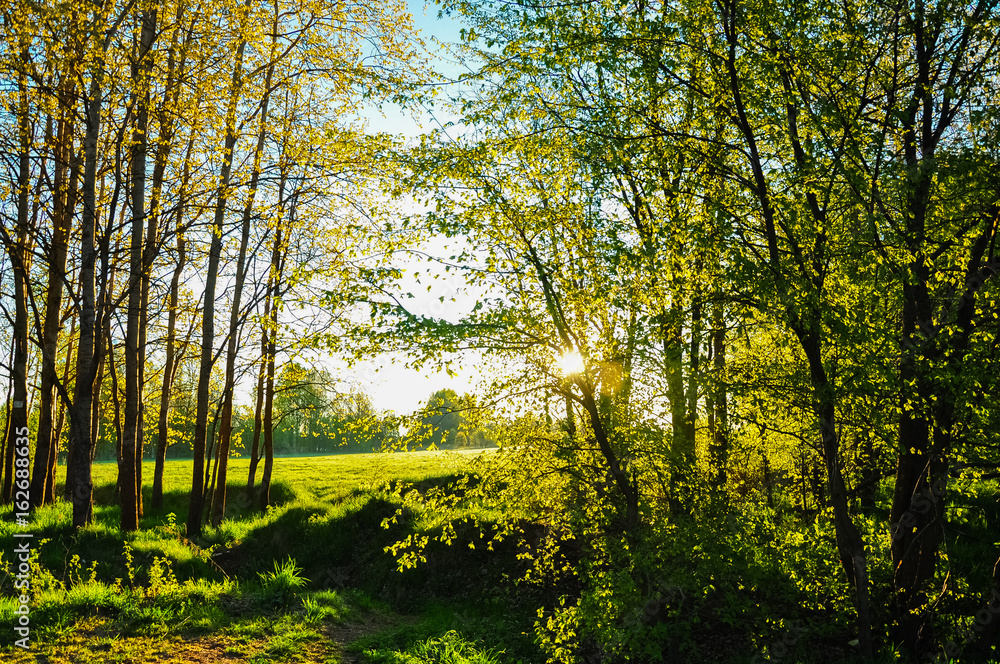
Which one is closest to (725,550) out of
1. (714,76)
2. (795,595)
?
(795,595)

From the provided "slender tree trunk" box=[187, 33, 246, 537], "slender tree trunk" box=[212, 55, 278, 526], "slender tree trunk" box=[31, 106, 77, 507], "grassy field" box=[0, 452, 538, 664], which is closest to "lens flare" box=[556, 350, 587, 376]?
"grassy field" box=[0, 452, 538, 664]

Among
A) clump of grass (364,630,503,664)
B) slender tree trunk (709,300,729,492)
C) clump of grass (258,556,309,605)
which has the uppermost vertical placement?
slender tree trunk (709,300,729,492)

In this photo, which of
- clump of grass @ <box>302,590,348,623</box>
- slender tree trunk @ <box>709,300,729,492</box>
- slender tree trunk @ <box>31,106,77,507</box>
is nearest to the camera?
slender tree trunk @ <box>709,300,729,492</box>

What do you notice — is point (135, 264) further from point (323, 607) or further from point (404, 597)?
point (404, 597)

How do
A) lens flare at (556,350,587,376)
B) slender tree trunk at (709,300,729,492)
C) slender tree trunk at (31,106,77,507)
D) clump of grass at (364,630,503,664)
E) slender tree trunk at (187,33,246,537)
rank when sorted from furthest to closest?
slender tree trunk at (187,33,246,537), slender tree trunk at (31,106,77,507), clump of grass at (364,630,503,664), slender tree trunk at (709,300,729,492), lens flare at (556,350,587,376)

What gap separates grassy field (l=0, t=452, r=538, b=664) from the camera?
657cm

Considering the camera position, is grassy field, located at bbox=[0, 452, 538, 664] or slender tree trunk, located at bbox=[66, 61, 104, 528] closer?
grassy field, located at bbox=[0, 452, 538, 664]

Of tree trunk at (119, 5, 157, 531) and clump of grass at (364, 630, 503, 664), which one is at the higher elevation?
tree trunk at (119, 5, 157, 531)

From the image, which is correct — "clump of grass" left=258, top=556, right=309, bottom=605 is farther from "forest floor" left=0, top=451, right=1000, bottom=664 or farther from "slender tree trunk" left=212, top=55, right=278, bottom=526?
"slender tree trunk" left=212, top=55, right=278, bottom=526

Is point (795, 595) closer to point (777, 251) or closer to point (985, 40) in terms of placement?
point (777, 251)

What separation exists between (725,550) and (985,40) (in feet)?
22.6

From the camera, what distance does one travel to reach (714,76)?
23.2 ft

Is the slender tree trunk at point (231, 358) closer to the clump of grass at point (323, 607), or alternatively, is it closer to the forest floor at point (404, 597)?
the forest floor at point (404, 597)

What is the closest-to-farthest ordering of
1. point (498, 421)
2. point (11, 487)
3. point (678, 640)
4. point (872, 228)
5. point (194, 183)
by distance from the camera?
point (872, 228) < point (498, 421) < point (678, 640) < point (194, 183) < point (11, 487)
